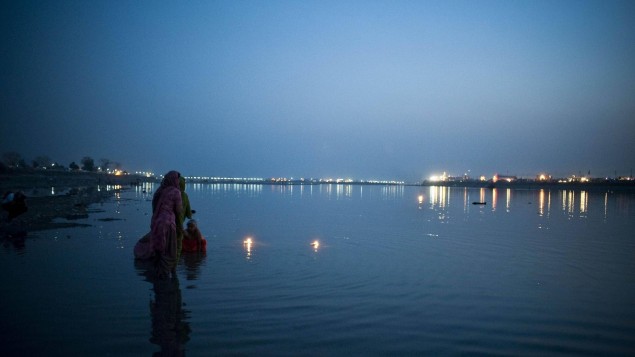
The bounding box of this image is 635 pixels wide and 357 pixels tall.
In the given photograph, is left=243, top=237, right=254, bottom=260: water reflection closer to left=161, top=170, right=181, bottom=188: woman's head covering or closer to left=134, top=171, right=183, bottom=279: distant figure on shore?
left=134, top=171, right=183, bottom=279: distant figure on shore

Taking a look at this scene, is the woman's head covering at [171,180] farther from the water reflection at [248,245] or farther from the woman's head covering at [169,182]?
the water reflection at [248,245]

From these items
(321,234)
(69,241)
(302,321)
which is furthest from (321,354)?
(321,234)

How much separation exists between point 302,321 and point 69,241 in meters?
10.5

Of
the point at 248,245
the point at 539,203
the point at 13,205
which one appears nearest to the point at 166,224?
the point at 248,245

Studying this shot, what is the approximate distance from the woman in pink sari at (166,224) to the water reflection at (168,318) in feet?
1.23

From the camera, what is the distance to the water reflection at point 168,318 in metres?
5.48

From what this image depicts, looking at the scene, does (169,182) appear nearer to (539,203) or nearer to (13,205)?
(13,205)

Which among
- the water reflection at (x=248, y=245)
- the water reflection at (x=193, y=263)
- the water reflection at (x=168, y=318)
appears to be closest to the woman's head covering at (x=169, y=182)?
the water reflection at (x=168, y=318)

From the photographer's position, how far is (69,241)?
46.8ft

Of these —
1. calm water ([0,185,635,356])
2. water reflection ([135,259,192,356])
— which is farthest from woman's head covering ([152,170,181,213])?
calm water ([0,185,635,356])

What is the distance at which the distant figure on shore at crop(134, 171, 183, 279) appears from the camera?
7789 millimetres

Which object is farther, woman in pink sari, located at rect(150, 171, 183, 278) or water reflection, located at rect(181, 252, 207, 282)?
water reflection, located at rect(181, 252, 207, 282)

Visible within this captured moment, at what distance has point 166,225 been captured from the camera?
25.6 ft

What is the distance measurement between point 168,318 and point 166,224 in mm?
1753
